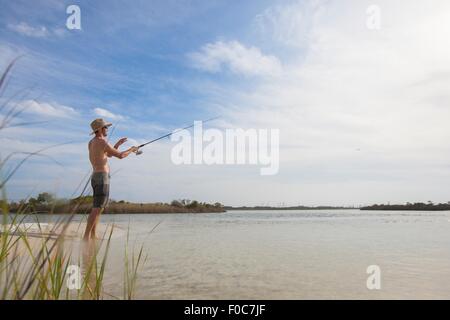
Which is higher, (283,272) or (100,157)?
(100,157)

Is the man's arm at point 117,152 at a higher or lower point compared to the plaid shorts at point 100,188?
higher

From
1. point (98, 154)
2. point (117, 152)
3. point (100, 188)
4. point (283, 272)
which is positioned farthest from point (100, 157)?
point (283, 272)

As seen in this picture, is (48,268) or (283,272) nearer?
(48,268)

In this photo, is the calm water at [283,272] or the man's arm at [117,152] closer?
the calm water at [283,272]

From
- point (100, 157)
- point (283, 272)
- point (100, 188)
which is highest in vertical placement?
point (100, 157)

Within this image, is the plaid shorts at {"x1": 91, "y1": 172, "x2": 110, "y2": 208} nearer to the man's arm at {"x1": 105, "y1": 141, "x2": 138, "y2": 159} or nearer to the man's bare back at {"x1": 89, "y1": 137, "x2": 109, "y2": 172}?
the man's bare back at {"x1": 89, "y1": 137, "x2": 109, "y2": 172}

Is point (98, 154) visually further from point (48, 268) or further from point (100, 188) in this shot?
point (48, 268)

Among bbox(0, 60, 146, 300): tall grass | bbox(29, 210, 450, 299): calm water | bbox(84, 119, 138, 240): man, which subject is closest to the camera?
bbox(0, 60, 146, 300): tall grass

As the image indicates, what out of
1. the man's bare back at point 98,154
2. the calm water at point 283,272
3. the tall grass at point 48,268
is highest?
the man's bare back at point 98,154

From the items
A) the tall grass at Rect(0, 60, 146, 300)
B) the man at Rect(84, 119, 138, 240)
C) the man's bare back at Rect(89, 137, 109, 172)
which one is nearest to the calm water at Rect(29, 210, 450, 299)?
the tall grass at Rect(0, 60, 146, 300)

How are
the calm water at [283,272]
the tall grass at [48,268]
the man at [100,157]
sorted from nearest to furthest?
the tall grass at [48,268]
the calm water at [283,272]
the man at [100,157]

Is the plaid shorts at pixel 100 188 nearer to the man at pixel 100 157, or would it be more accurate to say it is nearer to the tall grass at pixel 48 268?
the man at pixel 100 157

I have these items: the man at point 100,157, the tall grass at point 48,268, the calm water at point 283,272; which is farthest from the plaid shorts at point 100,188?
the tall grass at point 48,268
